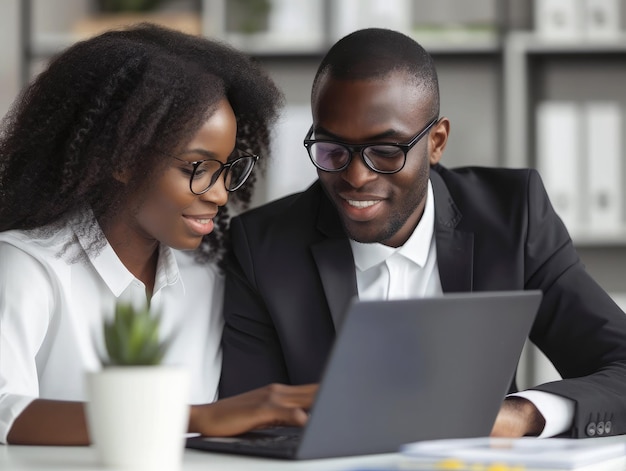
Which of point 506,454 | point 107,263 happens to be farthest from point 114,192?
point 506,454

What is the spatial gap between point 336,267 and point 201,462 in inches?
27.0

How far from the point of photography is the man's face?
167 cm

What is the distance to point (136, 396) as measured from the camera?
1.01 metres

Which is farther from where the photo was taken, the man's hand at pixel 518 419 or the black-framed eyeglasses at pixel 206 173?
the black-framed eyeglasses at pixel 206 173

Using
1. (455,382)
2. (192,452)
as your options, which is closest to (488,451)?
(455,382)

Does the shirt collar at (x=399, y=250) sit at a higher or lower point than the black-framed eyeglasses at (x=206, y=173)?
lower

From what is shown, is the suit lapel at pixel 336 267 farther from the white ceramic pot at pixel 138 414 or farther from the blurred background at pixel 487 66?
the blurred background at pixel 487 66

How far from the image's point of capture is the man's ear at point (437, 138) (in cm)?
183

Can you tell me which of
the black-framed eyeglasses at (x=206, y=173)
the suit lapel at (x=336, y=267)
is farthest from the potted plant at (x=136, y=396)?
the suit lapel at (x=336, y=267)

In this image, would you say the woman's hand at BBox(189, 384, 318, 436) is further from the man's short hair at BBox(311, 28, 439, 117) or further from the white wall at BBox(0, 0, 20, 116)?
the white wall at BBox(0, 0, 20, 116)

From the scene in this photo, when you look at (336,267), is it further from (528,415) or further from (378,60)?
(528,415)

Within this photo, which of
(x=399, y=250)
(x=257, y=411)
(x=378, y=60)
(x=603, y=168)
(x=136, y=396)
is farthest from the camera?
(x=603, y=168)

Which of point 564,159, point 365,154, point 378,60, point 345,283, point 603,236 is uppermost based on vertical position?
point 378,60

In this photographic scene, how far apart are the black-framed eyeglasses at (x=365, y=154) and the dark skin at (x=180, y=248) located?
15cm
